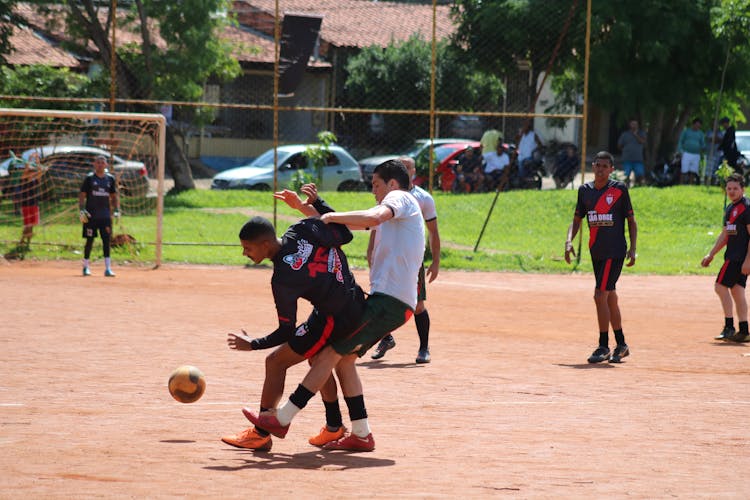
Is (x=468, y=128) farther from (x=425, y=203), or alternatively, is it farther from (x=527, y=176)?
(x=425, y=203)

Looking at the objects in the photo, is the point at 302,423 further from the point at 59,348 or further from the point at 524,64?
the point at 524,64

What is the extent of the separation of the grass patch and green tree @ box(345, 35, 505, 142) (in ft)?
14.8

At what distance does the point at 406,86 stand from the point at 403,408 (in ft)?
95.3

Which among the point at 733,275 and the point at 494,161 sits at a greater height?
the point at 494,161

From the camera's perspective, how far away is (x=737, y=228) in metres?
12.3

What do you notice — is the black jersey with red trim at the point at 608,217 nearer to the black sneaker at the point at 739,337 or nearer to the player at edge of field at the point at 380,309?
the black sneaker at the point at 739,337


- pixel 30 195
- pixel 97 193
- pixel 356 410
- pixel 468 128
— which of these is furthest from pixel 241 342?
pixel 468 128

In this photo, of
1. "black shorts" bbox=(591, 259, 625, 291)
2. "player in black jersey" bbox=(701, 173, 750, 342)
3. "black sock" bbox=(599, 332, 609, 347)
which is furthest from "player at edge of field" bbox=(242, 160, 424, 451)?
"player in black jersey" bbox=(701, 173, 750, 342)

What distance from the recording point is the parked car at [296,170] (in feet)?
90.7

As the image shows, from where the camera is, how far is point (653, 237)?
912 inches

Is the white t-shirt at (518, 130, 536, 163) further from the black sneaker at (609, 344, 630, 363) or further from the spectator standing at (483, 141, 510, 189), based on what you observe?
the black sneaker at (609, 344, 630, 363)

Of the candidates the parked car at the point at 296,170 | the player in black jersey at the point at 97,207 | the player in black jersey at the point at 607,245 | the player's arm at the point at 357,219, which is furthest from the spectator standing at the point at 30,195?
the player's arm at the point at 357,219

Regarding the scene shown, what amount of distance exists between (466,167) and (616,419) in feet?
67.1

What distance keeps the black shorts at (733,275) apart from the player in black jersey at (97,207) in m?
9.84
